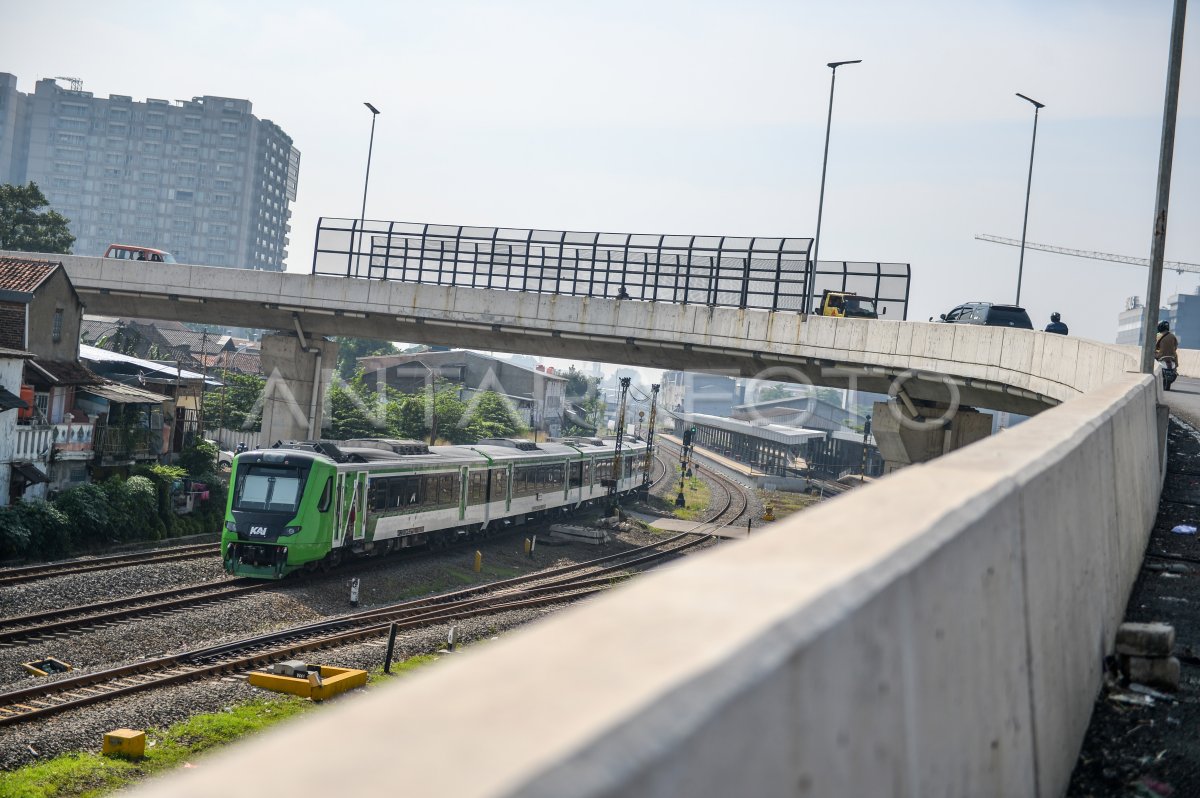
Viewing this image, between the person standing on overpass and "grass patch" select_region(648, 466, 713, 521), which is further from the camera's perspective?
"grass patch" select_region(648, 466, 713, 521)

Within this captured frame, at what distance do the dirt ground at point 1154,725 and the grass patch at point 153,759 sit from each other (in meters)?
10.3

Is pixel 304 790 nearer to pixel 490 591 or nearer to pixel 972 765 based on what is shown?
pixel 972 765

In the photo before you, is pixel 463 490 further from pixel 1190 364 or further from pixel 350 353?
pixel 350 353

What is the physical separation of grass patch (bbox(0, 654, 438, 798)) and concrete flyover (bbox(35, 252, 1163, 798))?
34.4 feet

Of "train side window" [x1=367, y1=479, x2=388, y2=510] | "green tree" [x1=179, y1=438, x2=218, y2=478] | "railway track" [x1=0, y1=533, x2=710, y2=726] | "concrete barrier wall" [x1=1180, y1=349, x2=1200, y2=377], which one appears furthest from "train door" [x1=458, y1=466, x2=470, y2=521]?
"concrete barrier wall" [x1=1180, y1=349, x2=1200, y2=377]

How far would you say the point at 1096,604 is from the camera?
623cm

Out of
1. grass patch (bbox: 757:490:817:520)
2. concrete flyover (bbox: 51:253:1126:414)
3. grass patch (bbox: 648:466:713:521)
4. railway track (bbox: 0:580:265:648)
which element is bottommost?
grass patch (bbox: 648:466:713:521)

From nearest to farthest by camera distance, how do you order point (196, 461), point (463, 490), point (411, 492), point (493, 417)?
point (411, 492) → point (463, 490) → point (196, 461) → point (493, 417)

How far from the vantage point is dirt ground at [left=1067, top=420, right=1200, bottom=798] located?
516 cm

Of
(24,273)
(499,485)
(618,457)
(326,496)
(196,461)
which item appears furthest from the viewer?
(618,457)

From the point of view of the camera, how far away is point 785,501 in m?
61.7

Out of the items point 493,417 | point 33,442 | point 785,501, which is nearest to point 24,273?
point 33,442

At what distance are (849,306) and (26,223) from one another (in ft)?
203

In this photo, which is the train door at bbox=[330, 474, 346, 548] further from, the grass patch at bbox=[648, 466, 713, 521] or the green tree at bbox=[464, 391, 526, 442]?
the green tree at bbox=[464, 391, 526, 442]
